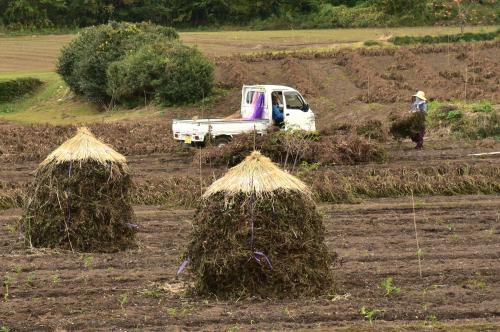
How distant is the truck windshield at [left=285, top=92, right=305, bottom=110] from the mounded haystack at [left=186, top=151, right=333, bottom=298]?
15708 mm

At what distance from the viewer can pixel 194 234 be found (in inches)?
481

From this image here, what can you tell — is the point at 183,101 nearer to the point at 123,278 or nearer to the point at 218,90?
the point at 218,90

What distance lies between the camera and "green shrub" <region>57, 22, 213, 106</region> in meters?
38.6

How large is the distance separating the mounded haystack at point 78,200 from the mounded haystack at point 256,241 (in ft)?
10.2

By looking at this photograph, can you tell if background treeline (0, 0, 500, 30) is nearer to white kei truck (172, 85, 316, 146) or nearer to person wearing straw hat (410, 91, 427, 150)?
white kei truck (172, 85, 316, 146)

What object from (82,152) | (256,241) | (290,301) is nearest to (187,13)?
(82,152)

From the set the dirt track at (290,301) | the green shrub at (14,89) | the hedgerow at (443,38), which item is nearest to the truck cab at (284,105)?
the dirt track at (290,301)

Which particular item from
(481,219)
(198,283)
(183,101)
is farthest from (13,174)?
(183,101)

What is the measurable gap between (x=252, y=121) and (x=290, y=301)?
15005mm

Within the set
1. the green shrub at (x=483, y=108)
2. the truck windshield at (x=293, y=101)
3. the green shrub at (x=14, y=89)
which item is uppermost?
the truck windshield at (x=293, y=101)

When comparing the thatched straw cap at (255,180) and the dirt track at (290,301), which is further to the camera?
the thatched straw cap at (255,180)

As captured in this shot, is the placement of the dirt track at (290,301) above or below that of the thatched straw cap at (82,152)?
below

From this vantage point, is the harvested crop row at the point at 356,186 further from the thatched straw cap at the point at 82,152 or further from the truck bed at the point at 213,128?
the thatched straw cap at the point at 82,152

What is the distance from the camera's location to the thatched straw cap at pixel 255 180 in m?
12.0
